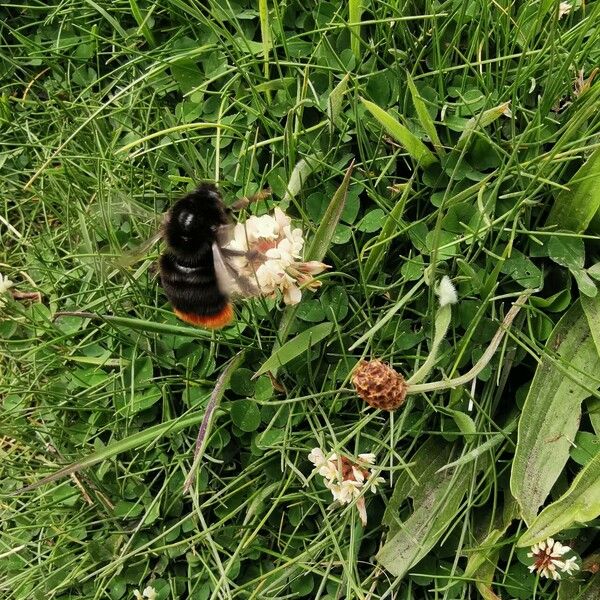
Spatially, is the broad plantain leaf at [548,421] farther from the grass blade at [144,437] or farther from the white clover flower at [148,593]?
the white clover flower at [148,593]

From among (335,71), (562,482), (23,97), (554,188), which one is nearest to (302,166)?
(335,71)

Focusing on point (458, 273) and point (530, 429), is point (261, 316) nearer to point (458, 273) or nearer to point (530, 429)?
point (458, 273)

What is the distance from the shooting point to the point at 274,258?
4.59 ft

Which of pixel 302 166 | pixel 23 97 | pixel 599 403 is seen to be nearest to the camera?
pixel 599 403

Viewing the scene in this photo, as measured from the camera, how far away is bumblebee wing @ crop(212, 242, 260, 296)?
142 centimetres

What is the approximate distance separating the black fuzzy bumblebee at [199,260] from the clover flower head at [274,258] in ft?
0.10

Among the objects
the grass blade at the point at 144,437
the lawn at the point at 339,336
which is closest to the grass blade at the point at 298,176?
the lawn at the point at 339,336

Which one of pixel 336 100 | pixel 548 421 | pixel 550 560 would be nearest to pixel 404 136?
pixel 336 100

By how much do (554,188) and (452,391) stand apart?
17.8 inches

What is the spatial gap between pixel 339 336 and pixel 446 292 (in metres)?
0.23

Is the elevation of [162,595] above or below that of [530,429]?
below

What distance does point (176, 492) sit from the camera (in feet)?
5.82

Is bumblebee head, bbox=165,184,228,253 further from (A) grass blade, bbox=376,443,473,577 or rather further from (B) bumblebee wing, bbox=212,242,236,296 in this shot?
(A) grass blade, bbox=376,443,473,577

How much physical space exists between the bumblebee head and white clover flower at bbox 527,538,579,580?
849mm
